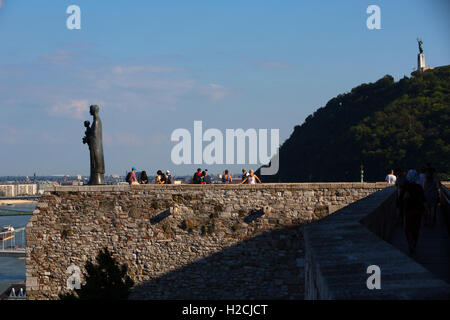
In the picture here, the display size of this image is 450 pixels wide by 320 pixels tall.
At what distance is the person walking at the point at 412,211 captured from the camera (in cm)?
694

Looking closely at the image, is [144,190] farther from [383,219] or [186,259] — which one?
[383,219]

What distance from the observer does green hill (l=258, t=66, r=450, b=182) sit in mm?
48438

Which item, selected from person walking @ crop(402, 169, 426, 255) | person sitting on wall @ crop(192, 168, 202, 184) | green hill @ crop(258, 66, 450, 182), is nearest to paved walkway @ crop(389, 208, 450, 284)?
person walking @ crop(402, 169, 426, 255)

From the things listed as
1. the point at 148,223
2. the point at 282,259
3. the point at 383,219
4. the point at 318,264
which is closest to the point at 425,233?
the point at 383,219

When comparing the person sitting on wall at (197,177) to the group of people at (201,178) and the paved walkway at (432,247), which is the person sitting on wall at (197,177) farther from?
the paved walkway at (432,247)

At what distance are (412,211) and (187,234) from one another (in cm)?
855

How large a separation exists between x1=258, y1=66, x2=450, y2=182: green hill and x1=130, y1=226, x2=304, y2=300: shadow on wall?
3419 centimetres

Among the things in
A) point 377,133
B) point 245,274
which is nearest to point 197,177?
point 245,274

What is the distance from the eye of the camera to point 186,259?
14.7 meters

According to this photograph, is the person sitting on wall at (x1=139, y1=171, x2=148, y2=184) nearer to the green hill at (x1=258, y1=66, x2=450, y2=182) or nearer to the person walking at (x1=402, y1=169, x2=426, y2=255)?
the person walking at (x1=402, y1=169, x2=426, y2=255)

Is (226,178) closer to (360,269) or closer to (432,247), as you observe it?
(432,247)

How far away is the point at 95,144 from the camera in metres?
15.4
